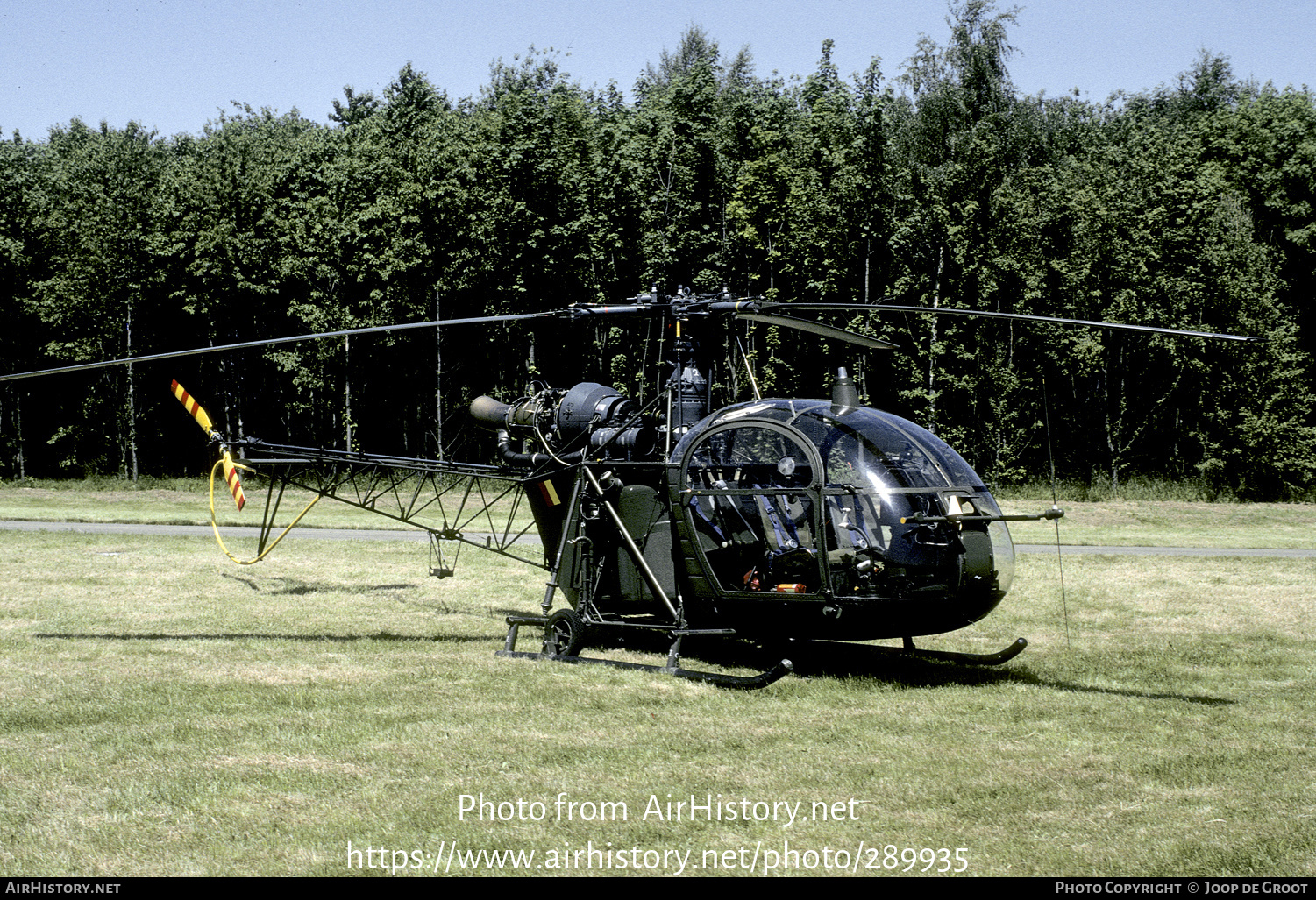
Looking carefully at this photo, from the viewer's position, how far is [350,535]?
67.6 ft

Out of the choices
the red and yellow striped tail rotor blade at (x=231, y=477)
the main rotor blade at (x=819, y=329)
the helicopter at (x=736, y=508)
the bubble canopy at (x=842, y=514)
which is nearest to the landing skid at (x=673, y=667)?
the helicopter at (x=736, y=508)

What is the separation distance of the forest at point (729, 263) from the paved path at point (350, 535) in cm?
773

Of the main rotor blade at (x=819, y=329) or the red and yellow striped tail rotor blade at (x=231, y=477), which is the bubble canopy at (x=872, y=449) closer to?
the main rotor blade at (x=819, y=329)

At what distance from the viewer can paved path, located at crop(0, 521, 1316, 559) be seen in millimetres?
18594

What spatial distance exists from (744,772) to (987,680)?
325 cm

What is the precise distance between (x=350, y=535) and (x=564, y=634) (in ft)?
39.1

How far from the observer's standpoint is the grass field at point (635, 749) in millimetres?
5352

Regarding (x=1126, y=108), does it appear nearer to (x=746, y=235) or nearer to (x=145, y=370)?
(x=746, y=235)

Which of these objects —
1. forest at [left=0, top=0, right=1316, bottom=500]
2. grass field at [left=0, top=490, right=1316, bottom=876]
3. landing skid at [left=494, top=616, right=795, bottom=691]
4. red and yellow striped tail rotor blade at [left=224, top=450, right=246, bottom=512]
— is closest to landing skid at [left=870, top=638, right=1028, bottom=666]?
grass field at [left=0, top=490, right=1316, bottom=876]

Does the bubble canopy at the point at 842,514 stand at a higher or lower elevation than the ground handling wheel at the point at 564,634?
higher

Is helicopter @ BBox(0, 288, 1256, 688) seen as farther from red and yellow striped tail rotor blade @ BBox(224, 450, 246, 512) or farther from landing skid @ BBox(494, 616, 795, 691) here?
red and yellow striped tail rotor blade @ BBox(224, 450, 246, 512)

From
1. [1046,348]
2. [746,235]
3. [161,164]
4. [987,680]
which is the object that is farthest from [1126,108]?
[987,680]

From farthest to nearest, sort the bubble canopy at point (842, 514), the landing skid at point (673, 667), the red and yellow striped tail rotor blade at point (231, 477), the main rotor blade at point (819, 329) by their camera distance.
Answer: the red and yellow striped tail rotor blade at point (231, 477) → the main rotor blade at point (819, 329) → the landing skid at point (673, 667) → the bubble canopy at point (842, 514)
